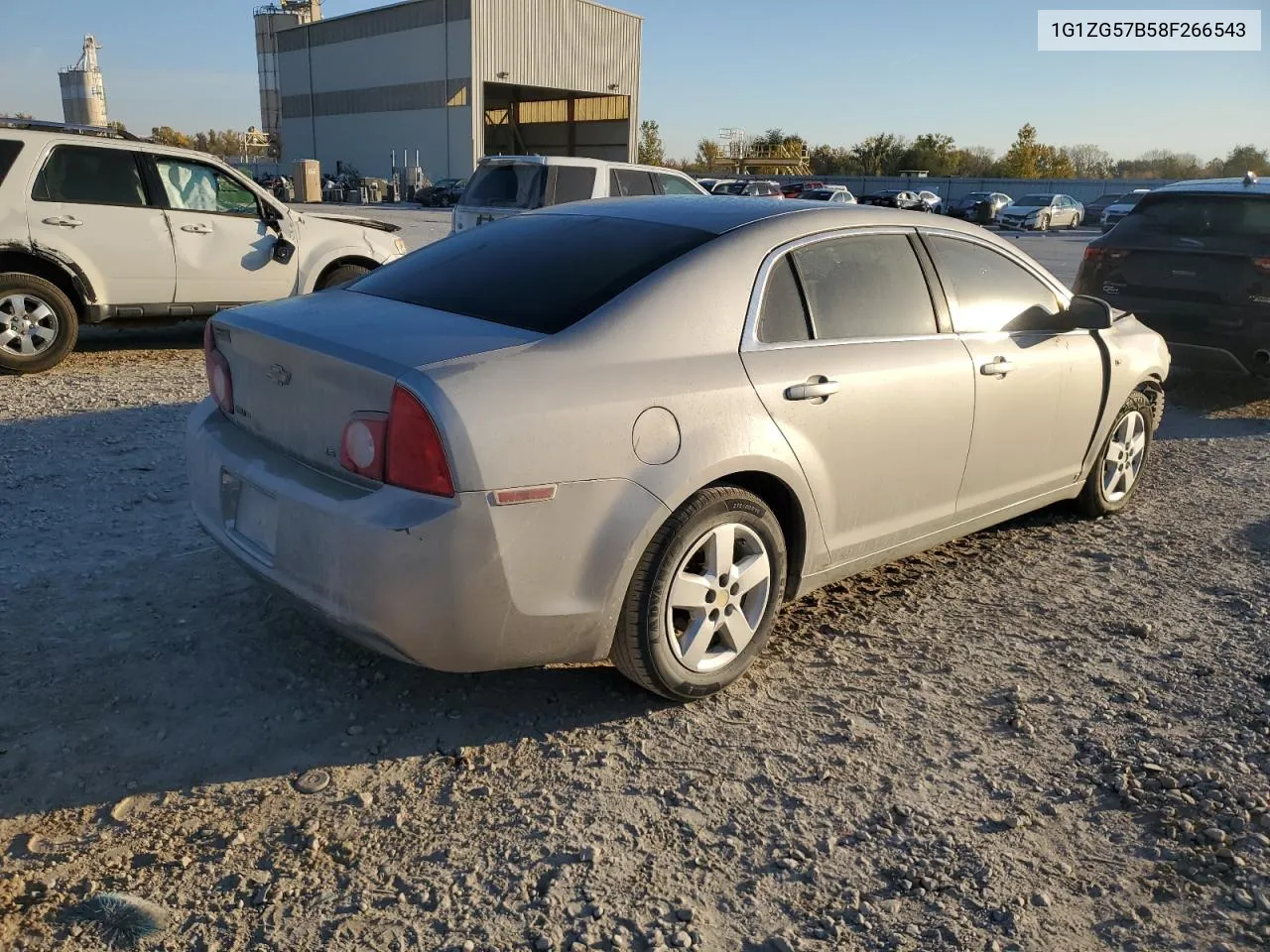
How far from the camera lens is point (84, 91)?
95.3 metres

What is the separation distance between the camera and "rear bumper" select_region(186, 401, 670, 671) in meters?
2.73

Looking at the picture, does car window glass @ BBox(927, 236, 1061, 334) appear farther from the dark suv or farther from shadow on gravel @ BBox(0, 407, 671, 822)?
the dark suv

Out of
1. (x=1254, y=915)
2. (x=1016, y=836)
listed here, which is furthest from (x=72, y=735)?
(x=1254, y=915)

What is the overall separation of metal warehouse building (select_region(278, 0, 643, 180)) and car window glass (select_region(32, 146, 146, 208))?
4784 cm

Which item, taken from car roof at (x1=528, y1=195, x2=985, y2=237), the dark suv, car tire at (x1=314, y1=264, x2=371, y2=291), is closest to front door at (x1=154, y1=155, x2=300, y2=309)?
car tire at (x1=314, y1=264, x2=371, y2=291)

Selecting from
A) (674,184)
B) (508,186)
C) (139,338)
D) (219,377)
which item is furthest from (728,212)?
(674,184)

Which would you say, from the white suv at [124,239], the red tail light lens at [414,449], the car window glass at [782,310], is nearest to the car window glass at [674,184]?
the white suv at [124,239]

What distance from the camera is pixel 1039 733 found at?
10.8 feet

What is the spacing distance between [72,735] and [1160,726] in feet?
11.2

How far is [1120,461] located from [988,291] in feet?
5.31

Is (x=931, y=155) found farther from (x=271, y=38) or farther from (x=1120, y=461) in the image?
(x=1120, y=461)

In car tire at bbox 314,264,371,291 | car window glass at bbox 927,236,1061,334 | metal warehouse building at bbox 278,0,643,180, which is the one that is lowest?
car tire at bbox 314,264,371,291

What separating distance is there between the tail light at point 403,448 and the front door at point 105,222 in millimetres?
6301

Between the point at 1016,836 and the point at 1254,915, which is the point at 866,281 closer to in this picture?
the point at 1016,836
